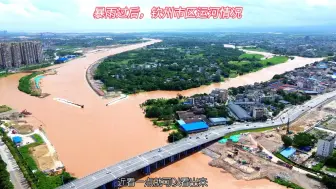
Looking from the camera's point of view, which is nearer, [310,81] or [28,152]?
[28,152]

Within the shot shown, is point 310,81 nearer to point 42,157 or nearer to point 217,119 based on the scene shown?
point 217,119

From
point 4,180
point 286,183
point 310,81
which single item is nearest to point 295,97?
point 310,81

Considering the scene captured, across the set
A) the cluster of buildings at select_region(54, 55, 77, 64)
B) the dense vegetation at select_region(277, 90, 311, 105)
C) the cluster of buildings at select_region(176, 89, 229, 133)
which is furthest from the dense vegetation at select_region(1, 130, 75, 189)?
the cluster of buildings at select_region(54, 55, 77, 64)

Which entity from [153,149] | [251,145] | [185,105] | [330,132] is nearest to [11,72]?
[185,105]

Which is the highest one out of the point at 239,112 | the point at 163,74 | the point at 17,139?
the point at 163,74

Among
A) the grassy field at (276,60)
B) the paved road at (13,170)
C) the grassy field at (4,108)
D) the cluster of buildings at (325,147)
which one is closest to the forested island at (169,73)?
the grassy field at (276,60)

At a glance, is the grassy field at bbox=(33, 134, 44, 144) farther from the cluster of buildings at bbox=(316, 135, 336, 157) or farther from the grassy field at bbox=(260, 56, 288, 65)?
the grassy field at bbox=(260, 56, 288, 65)

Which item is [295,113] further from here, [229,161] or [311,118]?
[229,161]
